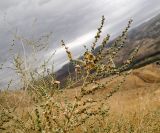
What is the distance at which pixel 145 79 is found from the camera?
26266mm

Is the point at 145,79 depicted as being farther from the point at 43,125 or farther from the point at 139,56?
the point at 139,56

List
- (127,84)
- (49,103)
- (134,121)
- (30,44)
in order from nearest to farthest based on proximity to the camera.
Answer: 1. (49,103)
2. (30,44)
3. (134,121)
4. (127,84)

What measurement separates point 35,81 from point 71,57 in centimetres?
195

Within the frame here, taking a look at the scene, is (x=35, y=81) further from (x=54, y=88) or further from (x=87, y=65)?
(x=87, y=65)

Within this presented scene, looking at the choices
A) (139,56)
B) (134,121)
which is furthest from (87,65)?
(139,56)

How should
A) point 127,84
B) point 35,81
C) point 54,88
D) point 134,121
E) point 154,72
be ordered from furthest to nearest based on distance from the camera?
point 154,72, point 127,84, point 134,121, point 35,81, point 54,88

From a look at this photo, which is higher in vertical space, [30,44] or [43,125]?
[30,44]

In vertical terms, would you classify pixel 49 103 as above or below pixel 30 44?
below

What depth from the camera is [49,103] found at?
131 inches

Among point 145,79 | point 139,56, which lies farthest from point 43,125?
point 139,56

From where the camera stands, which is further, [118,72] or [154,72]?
[154,72]

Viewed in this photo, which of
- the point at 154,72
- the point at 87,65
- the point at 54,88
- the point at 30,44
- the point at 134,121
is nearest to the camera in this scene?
the point at 87,65

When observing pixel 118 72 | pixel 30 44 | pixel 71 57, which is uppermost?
pixel 30 44

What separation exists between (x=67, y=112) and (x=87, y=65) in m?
0.42
